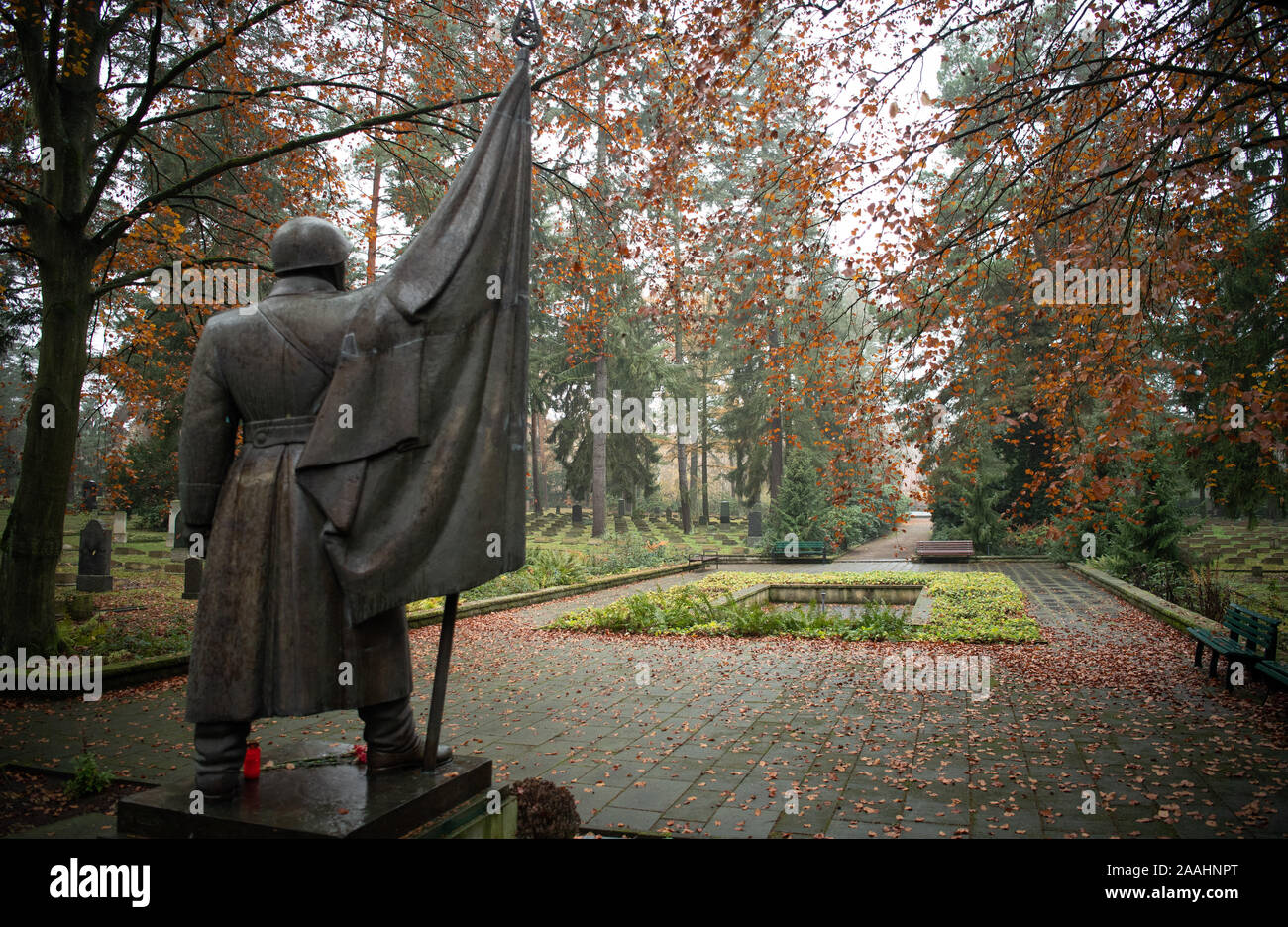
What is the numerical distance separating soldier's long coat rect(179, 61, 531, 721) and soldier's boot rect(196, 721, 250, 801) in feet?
0.24

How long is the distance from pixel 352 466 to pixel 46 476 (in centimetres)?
717

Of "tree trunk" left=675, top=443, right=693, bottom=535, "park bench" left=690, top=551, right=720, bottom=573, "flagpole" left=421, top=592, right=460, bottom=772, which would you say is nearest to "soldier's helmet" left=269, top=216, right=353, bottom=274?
"flagpole" left=421, top=592, right=460, bottom=772

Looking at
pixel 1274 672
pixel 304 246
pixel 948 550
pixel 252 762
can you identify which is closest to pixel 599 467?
pixel 948 550

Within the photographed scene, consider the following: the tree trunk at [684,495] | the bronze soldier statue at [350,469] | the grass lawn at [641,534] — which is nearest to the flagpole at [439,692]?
the bronze soldier statue at [350,469]

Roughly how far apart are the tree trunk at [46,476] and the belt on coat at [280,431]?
663 cm

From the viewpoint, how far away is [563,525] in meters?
37.2

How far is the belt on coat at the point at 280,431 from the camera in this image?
270 centimetres

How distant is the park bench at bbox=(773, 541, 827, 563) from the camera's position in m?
25.4

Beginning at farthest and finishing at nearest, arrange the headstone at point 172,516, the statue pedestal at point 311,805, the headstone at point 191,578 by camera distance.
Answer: the headstone at point 172,516
the headstone at point 191,578
the statue pedestal at point 311,805

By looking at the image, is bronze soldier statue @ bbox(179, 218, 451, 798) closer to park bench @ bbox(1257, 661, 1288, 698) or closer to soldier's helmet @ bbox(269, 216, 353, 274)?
soldier's helmet @ bbox(269, 216, 353, 274)

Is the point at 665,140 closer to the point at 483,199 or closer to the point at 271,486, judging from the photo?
the point at 483,199

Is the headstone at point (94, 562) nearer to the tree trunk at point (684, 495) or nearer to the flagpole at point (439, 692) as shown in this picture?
the flagpole at point (439, 692)

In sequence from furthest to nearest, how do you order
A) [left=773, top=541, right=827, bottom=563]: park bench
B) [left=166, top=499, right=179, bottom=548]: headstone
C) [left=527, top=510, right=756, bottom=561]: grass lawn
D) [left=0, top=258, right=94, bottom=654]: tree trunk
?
1. [left=527, top=510, right=756, bottom=561]: grass lawn
2. [left=773, top=541, right=827, bottom=563]: park bench
3. [left=166, top=499, right=179, bottom=548]: headstone
4. [left=0, top=258, right=94, bottom=654]: tree trunk
